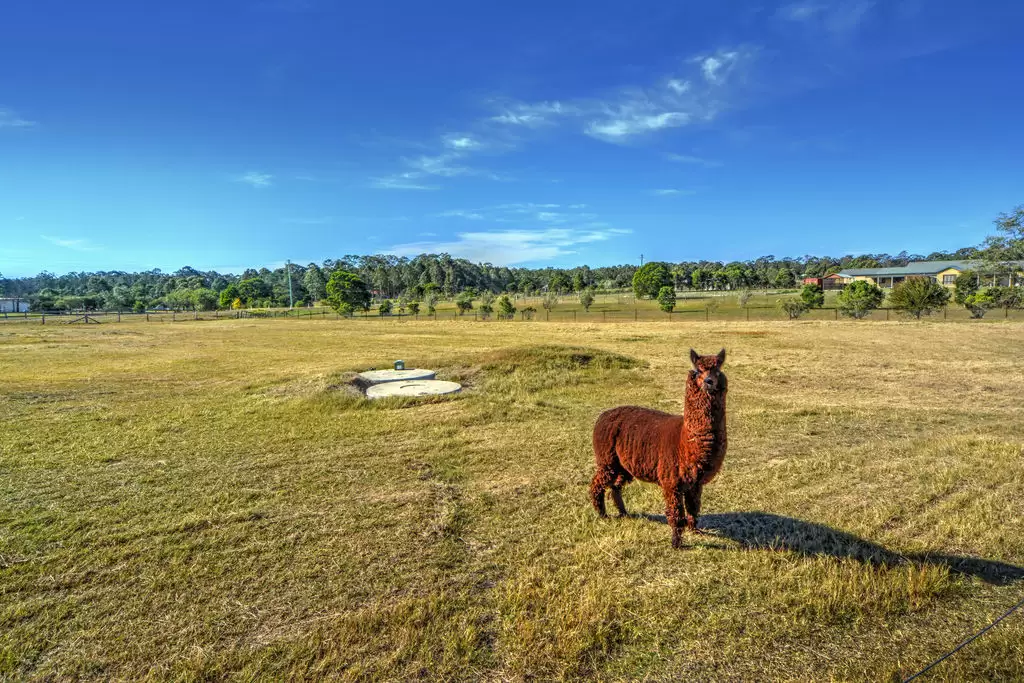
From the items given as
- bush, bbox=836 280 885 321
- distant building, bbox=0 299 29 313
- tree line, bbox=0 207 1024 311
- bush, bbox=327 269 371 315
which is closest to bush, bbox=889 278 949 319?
bush, bbox=836 280 885 321

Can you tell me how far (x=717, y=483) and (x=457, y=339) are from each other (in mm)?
28598

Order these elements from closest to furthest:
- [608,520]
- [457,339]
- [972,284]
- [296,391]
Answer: [608,520] → [296,391] → [457,339] → [972,284]

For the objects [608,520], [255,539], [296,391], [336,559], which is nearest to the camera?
[336,559]

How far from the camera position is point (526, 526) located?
22.9 ft

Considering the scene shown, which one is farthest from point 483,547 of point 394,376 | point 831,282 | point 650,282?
point 831,282

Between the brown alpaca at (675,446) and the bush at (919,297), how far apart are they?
174 feet

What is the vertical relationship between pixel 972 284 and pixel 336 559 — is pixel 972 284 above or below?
above

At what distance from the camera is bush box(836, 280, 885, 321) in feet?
172

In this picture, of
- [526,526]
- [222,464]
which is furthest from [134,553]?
[526,526]

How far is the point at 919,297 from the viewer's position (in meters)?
47.5

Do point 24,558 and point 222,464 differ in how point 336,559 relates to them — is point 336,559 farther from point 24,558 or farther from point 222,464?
point 222,464

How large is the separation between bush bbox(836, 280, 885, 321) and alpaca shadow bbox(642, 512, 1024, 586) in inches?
2115

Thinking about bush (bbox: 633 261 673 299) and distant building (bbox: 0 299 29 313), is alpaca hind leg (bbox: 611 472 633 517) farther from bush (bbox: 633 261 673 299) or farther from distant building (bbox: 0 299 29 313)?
distant building (bbox: 0 299 29 313)

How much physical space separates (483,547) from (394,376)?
40.2 ft
